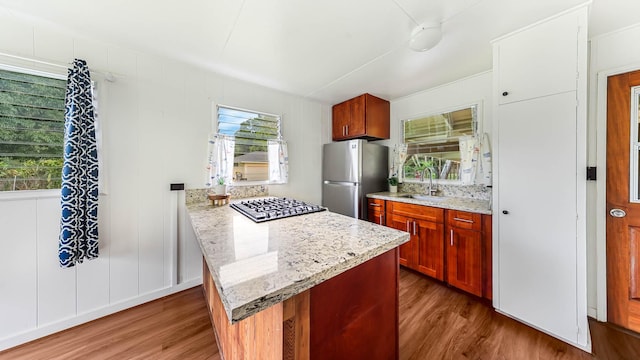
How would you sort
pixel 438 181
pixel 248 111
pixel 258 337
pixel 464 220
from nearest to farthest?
1. pixel 258 337
2. pixel 464 220
3. pixel 248 111
4. pixel 438 181

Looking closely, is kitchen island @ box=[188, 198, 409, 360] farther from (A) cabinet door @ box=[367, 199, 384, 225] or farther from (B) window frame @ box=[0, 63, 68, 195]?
(A) cabinet door @ box=[367, 199, 384, 225]

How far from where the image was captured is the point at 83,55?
172 centimetres

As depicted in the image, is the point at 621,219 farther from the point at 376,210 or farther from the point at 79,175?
the point at 79,175

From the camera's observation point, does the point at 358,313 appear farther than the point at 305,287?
Yes

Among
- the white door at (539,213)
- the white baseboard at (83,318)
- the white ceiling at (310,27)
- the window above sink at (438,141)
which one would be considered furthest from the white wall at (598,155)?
the white baseboard at (83,318)

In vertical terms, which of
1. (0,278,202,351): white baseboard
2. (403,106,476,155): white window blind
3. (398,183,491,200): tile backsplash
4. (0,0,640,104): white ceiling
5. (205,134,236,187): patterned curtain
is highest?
(0,0,640,104): white ceiling

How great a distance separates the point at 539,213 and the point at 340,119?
246 centimetres

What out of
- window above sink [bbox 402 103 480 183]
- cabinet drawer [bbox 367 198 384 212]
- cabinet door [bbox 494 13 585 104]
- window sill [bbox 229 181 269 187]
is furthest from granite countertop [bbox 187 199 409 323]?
window above sink [bbox 402 103 480 183]

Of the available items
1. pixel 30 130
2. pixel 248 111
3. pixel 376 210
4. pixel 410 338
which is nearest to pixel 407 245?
pixel 376 210

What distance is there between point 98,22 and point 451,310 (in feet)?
11.9

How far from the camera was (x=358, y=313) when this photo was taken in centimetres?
96

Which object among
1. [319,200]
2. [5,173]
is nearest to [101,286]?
[5,173]

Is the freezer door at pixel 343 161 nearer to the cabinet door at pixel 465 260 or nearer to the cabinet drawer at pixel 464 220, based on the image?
the cabinet drawer at pixel 464 220

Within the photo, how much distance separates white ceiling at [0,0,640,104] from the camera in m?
1.38
